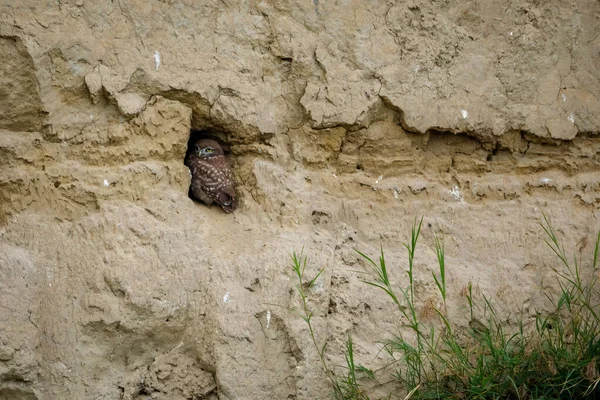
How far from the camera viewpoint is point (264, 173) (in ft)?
15.2

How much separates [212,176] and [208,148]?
19 centimetres

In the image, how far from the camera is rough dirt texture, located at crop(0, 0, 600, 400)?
13.4 feet

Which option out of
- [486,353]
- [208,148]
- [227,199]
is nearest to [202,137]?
[208,148]

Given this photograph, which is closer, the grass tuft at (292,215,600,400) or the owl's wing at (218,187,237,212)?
the grass tuft at (292,215,600,400)

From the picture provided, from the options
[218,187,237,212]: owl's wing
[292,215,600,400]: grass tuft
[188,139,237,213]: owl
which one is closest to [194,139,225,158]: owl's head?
[188,139,237,213]: owl

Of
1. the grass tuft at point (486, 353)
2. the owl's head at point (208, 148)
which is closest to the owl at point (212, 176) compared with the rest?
the owl's head at point (208, 148)

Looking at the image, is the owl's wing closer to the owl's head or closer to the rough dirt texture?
the rough dirt texture

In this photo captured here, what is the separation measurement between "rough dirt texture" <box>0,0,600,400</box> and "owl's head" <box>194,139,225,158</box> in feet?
0.27

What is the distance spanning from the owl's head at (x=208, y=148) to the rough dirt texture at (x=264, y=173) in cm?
8

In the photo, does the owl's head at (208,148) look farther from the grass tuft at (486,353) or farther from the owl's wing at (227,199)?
the grass tuft at (486,353)

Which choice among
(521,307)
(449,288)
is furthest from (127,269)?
(521,307)

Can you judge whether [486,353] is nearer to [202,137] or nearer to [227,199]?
[227,199]

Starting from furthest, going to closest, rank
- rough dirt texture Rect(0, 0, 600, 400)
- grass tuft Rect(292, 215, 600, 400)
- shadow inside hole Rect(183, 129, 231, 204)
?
shadow inside hole Rect(183, 129, 231, 204) < rough dirt texture Rect(0, 0, 600, 400) < grass tuft Rect(292, 215, 600, 400)

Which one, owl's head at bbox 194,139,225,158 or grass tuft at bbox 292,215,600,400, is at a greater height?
owl's head at bbox 194,139,225,158
